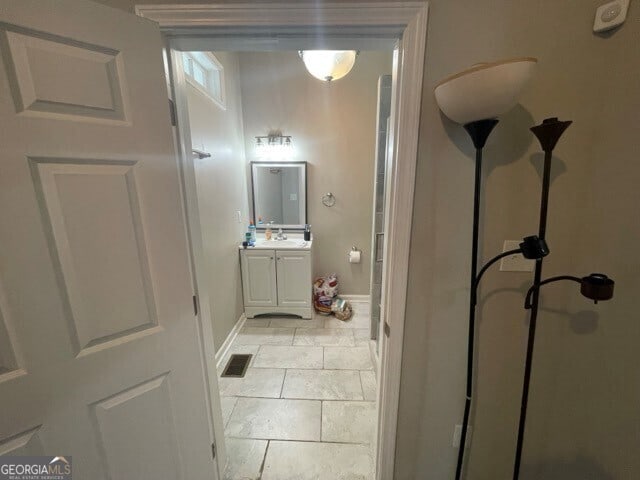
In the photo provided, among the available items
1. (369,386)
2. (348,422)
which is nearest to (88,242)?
(348,422)

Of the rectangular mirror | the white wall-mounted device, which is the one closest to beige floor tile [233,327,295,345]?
the rectangular mirror

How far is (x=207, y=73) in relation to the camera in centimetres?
221

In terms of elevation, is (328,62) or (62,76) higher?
(328,62)

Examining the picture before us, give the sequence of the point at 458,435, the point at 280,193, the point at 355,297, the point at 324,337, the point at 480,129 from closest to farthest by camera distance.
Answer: the point at 480,129 → the point at 458,435 → the point at 324,337 → the point at 280,193 → the point at 355,297

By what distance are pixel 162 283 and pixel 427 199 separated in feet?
3.39

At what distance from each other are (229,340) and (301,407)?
1.03 metres

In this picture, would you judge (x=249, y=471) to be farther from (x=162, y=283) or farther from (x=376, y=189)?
(x=376, y=189)

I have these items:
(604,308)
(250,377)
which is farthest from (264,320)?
(604,308)

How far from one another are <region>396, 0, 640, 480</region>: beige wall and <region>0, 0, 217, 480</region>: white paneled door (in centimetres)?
95

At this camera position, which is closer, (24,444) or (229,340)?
(24,444)

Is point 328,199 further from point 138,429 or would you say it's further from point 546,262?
point 138,429

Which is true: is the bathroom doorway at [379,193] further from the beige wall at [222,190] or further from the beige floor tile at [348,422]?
the beige wall at [222,190]

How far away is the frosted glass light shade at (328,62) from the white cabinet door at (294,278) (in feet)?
5.48

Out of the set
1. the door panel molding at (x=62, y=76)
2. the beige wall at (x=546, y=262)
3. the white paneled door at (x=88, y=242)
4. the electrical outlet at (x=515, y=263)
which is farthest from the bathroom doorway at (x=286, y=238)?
the electrical outlet at (x=515, y=263)
